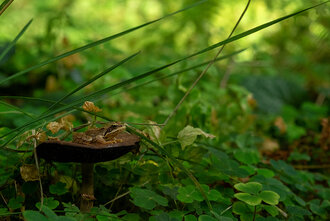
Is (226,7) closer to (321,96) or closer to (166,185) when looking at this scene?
(321,96)

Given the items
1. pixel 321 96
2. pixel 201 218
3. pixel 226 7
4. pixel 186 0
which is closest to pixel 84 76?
pixel 186 0

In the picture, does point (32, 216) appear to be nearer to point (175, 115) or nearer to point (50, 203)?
point (50, 203)

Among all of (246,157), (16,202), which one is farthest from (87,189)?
(246,157)

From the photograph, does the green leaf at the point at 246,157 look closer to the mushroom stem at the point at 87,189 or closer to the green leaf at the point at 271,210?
the green leaf at the point at 271,210

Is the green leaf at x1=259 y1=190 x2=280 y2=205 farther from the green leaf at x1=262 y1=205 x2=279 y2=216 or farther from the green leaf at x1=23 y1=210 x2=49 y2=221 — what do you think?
the green leaf at x1=23 y1=210 x2=49 y2=221

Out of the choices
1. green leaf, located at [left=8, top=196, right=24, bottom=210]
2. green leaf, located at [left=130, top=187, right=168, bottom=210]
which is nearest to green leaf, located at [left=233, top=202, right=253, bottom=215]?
green leaf, located at [left=130, top=187, right=168, bottom=210]
